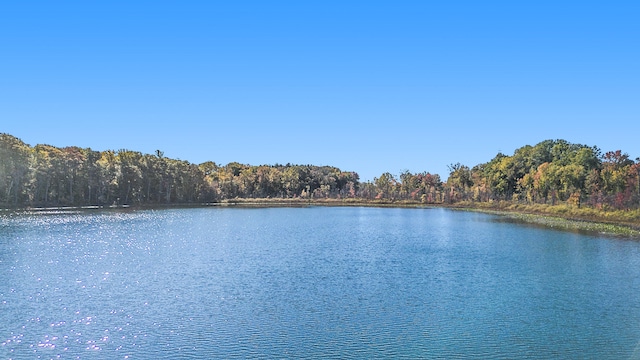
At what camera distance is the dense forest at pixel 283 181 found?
296ft

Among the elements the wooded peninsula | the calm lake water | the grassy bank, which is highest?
the wooded peninsula

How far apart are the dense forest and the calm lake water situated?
48652 millimetres

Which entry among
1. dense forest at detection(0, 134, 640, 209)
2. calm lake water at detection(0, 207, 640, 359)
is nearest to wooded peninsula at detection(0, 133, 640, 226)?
dense forest at detection(0, 134, 640, 209)

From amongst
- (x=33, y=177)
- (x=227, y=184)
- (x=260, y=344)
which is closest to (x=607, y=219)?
(x=260, y=344)

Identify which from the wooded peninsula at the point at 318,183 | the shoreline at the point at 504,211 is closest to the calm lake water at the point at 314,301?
the shoreline at the point at 504,211

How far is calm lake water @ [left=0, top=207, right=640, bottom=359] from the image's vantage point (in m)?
18.7

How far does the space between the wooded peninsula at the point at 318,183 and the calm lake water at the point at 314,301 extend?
44622mm

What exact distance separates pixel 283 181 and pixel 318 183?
634 inches

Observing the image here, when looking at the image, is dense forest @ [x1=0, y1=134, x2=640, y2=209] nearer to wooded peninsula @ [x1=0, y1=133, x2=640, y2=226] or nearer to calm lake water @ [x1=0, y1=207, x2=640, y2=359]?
wooded peninsula @ [x1=0, y1=133, x2=640, y2=226]

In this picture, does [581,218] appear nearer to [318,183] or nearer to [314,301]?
[314,301]

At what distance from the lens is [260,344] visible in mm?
18797

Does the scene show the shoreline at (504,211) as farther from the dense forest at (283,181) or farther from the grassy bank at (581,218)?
the dense forest at (283,181)

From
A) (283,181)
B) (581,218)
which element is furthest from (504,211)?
(283,181)

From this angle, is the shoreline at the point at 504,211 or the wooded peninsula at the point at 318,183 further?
the wooded peninsula at the point at 318,183
